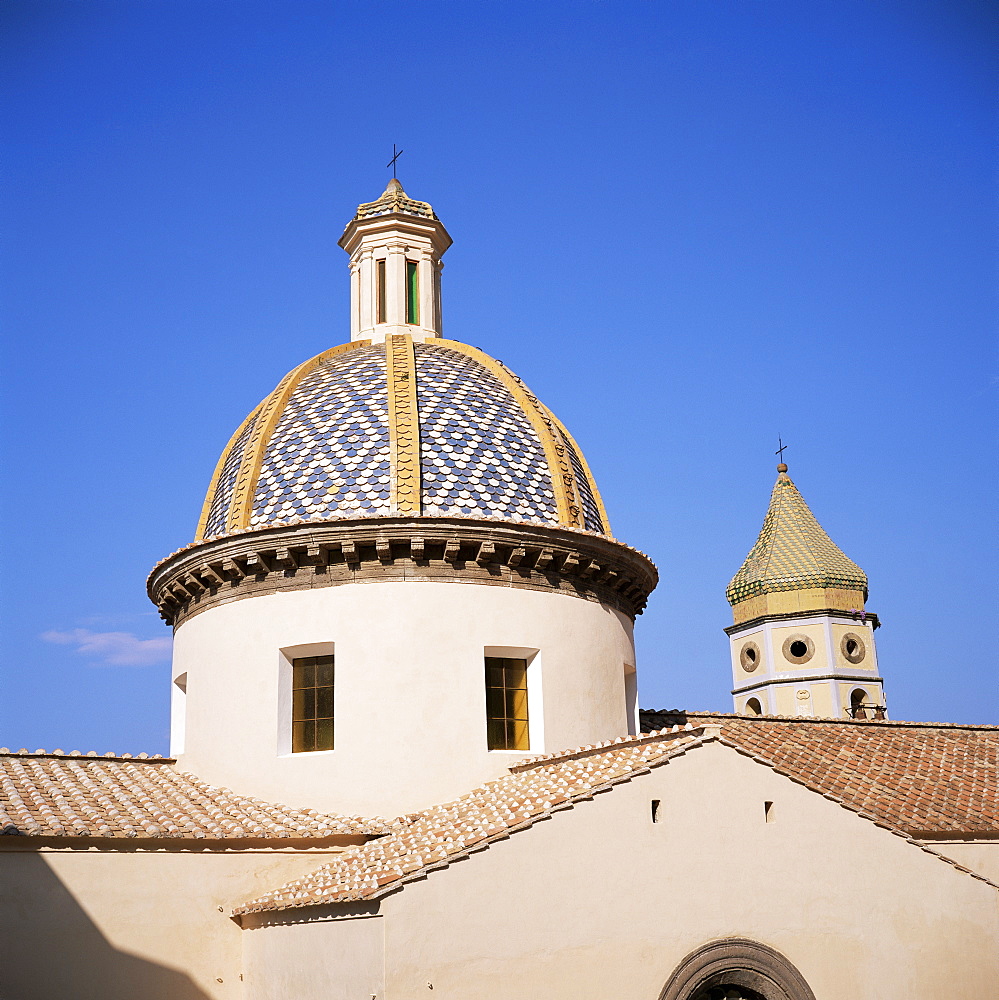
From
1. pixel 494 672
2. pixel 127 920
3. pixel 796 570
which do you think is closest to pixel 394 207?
pixel 494 672

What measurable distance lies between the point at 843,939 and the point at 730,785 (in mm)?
2007

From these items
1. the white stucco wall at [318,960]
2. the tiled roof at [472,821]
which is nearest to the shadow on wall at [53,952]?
the white stucco wall at [318,960]

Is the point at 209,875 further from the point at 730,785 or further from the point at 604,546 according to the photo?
the point at 604,546

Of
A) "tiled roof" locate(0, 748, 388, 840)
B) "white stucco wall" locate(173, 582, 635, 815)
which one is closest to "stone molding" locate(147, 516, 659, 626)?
"white stucco wall" locate(173, 582, 635, 815)

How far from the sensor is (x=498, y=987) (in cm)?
1107

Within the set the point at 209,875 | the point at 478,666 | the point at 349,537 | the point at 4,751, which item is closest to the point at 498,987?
the point at 209,875

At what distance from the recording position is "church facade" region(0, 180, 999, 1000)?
11.7 m

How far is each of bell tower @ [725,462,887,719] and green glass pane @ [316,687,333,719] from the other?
25678 millimetres

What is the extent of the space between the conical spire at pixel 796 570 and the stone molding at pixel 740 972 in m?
28.6

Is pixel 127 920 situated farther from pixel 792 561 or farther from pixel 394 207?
pixel 792 561

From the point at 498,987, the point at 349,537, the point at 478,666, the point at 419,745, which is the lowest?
the point at 498,987

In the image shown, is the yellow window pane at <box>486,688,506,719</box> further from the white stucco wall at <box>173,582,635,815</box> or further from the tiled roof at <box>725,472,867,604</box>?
the tiled roof at <box>725,472,867,604</box>

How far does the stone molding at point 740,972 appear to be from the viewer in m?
11.8

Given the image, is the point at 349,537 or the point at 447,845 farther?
the point at 349,537
